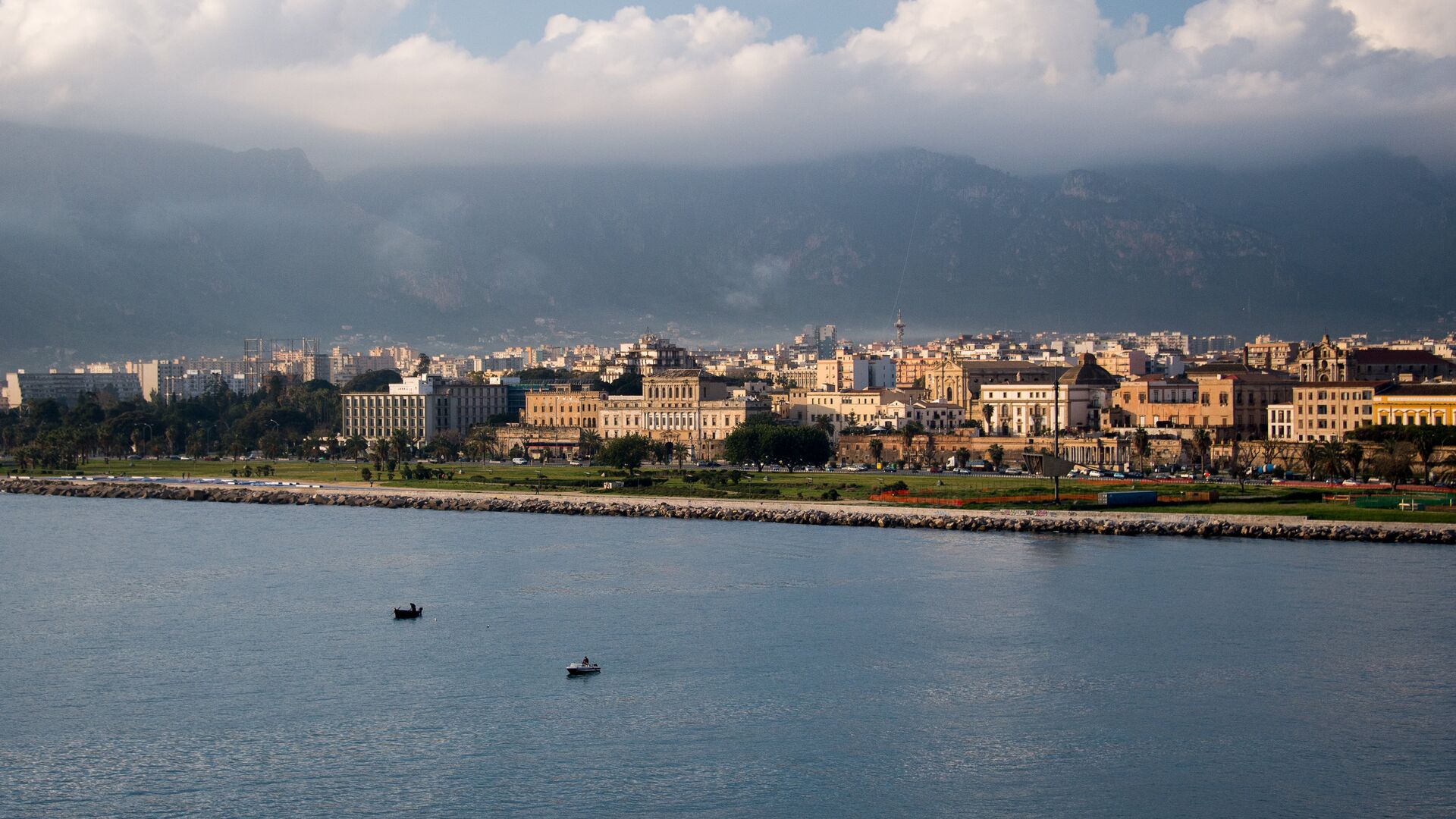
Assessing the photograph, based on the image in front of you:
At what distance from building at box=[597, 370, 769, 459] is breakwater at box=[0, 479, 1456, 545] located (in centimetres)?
2405

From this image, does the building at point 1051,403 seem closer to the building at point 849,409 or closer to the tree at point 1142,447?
the building at point 849,409

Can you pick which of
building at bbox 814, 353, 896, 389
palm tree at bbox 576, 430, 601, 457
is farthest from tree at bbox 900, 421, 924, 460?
building at bbox 814, 353, 896, 389

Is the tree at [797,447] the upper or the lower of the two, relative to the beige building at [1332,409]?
lower

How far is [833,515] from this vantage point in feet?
180

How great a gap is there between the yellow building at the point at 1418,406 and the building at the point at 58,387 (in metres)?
101

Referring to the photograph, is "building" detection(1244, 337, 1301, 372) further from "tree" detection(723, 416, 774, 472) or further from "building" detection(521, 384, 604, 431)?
"tree" detection(723, 416, 774, 472)

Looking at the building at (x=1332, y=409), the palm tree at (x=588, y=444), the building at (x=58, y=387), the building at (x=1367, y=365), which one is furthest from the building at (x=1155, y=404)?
the building at (x=58, y=387)

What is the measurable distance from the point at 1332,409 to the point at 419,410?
4963 cm

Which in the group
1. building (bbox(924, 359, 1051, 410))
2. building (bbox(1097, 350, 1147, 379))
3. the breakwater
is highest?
building (bbox(1097, 350, 1147, 379))

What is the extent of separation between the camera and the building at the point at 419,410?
326 ft

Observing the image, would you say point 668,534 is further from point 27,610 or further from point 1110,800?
point 1110,800

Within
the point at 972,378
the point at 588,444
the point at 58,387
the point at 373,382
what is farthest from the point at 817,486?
the point at 58,387

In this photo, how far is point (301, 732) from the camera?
1021 inches

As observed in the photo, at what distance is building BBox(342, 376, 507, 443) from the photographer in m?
99.4
